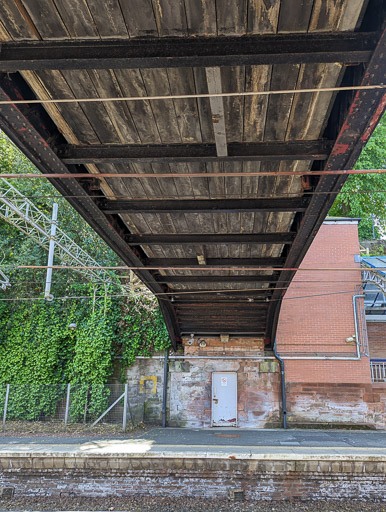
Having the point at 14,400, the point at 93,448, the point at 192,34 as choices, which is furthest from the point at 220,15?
the point at 14,400

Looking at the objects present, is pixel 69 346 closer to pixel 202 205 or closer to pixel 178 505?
pixel 178 505

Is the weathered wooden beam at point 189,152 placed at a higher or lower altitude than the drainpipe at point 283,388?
higher

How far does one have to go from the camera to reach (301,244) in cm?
632

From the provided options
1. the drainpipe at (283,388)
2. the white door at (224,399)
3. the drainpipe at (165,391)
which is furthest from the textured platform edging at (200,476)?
the white door at (224,399)

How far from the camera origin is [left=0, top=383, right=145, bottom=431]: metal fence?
12211 mm

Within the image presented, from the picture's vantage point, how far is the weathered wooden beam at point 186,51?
277 centimetres

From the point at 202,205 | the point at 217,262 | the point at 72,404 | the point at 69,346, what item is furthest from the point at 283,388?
the point at 202,205

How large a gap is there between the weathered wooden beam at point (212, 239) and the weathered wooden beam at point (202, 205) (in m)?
1.13

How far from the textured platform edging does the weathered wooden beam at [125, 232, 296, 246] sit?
4.50 m

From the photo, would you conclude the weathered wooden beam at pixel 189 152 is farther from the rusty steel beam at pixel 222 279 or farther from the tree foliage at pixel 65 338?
the tree foliage at pixel 65 338

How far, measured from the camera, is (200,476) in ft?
26.1

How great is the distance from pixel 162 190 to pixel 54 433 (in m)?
9.14

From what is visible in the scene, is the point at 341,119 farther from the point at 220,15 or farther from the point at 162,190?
the point at 162,190

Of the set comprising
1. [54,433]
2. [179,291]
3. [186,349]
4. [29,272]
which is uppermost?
[29,272]
